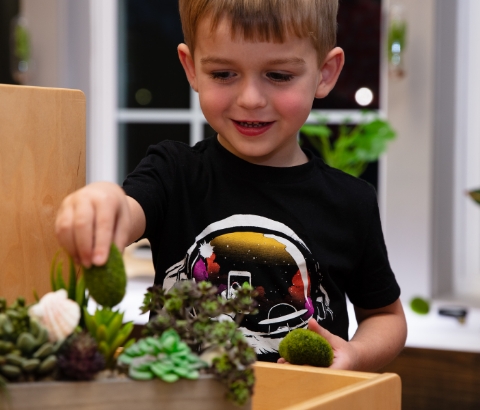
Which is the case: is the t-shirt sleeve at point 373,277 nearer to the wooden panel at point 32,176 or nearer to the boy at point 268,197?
the boy at point 268,197

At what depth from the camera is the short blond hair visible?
2.88 ft

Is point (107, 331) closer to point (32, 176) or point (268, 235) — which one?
point (32, 176)

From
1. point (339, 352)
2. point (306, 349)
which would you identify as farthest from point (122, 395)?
point (339, 352)

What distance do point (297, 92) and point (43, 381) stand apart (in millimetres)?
551

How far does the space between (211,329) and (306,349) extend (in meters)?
0.17

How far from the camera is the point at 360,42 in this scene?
8.34ft

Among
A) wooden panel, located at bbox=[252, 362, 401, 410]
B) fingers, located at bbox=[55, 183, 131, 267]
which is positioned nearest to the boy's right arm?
fingers, located at bbox=[55, 183, 131, 267]

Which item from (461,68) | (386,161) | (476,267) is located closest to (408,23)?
(461,68)

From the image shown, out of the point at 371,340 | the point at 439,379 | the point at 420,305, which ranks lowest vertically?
the point at 439,379

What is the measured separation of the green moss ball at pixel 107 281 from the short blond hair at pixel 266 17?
41 centimetres

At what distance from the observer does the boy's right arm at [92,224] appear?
545 millimetres

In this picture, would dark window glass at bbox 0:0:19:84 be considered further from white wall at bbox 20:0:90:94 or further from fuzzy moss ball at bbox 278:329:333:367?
fuzzy moss ball at bbox 278:329:333:367

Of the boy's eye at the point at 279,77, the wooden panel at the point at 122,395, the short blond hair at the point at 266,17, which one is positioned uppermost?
the short blond hair at the point at 266,17

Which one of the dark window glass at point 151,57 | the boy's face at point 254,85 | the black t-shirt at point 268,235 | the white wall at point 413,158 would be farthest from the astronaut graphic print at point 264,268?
the dark window glass at point 151,57
